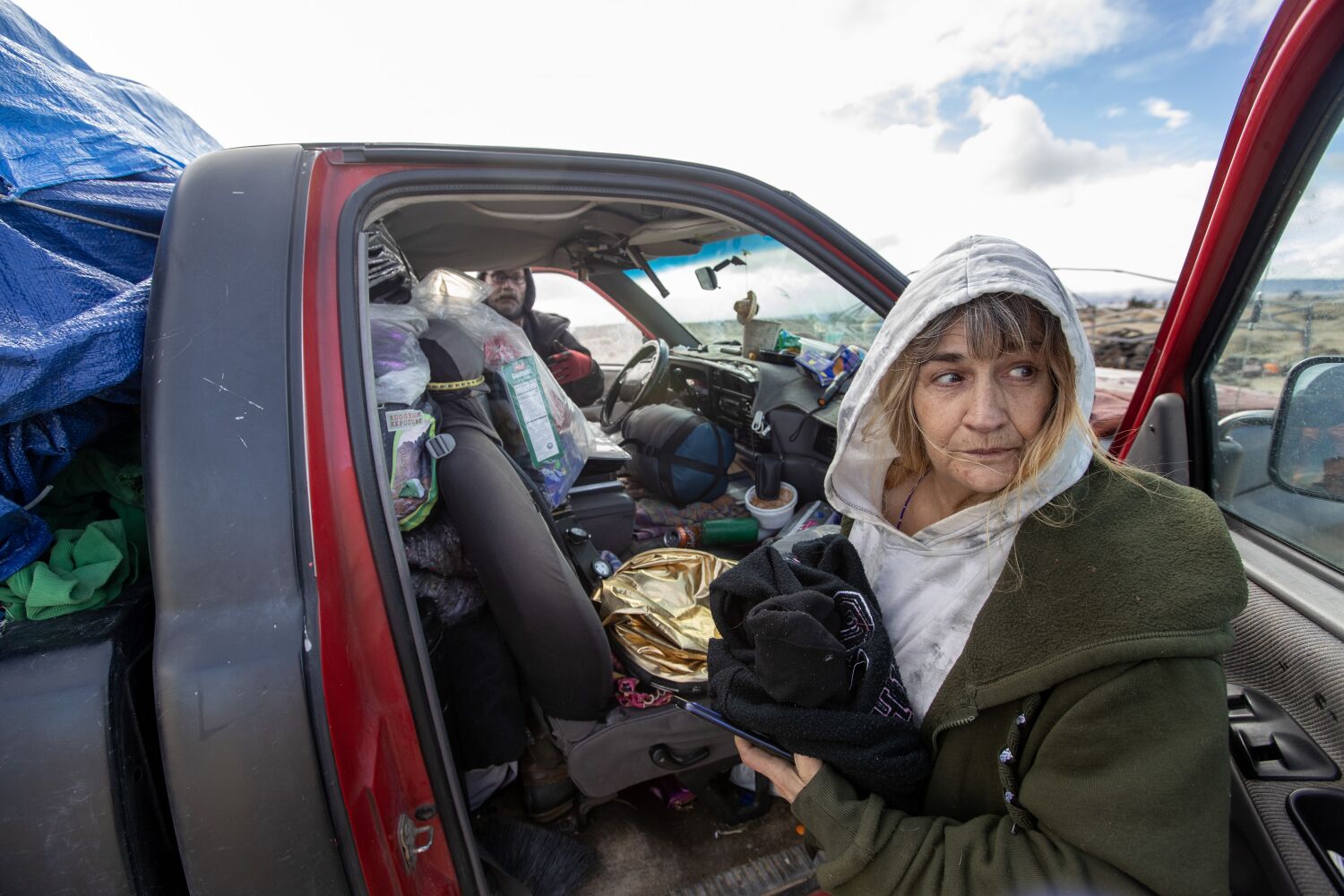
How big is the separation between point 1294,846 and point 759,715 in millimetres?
824

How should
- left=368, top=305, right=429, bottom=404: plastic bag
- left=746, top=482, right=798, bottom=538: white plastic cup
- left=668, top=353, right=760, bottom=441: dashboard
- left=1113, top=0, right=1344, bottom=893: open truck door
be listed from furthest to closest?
left=668, top=353, right=760, bottom=441: dashboard
left=746, top=482, right=798, bottom=538: white plastic cup
left=368, top=305, right=429, bottom=404: plastic bag
left=1113, top=0, right=1344, bottom=893: open truck door

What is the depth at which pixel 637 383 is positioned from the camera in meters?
3.46

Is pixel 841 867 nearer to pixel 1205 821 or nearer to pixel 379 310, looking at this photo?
pixel 1205 821

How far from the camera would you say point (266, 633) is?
806 mm

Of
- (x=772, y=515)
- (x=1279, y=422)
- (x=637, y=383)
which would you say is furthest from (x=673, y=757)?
(x=637, y=383)

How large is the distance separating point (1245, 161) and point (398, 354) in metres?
1.86

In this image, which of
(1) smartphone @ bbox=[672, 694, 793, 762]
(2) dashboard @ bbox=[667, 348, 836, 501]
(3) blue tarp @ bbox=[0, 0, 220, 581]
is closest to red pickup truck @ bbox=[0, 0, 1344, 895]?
(3) blue tarp @ bbox=[0, 0, 220, 581]

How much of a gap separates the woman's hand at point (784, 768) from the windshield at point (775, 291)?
6.34 feet

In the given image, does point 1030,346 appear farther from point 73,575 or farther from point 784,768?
point 73,575

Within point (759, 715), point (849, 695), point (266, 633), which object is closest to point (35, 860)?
point (266, 633)

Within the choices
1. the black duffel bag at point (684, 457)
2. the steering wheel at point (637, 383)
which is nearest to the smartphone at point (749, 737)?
the black duffel bag at point (684, 457)

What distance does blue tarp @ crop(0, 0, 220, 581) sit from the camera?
86 cm

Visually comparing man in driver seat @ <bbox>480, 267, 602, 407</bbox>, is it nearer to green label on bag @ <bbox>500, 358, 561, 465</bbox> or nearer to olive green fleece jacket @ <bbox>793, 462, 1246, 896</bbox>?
green label on bag @ <bbox>500, 358, 561, 465</bbox>

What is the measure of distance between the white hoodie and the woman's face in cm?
4
